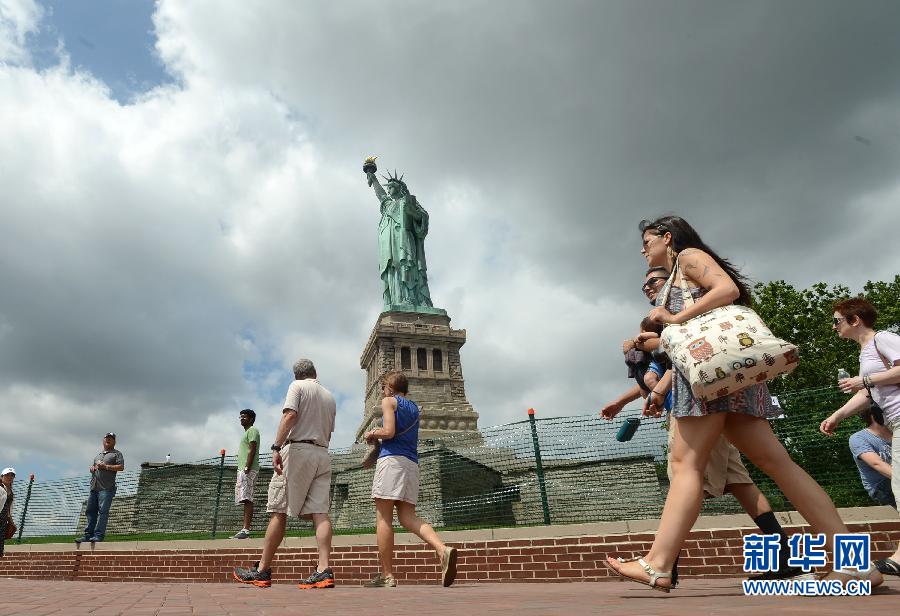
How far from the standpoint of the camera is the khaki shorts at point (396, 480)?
5.12 meters

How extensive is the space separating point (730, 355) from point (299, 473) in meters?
3.96

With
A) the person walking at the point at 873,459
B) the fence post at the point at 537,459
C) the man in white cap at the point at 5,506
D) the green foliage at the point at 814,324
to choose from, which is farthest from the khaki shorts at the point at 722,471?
the green foliage at the point at 814,324

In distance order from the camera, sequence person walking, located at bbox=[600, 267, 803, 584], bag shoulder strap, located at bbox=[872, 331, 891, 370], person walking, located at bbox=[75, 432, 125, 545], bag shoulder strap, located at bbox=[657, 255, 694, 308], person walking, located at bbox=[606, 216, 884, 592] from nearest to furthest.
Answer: person walking, located at bbox=[606, 216, 884, 592]
bag shoulder strap, located at bbox=[657, 255, 694, 308]
person walking, located at bbox=[600, 267, 803, 584]
bag shoulder strap, located at bbox=[872, 331, 891, 370]
person walking, located at bbox=[75, 432, 125, 545]

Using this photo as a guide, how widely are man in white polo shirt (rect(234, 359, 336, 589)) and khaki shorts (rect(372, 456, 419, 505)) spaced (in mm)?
604

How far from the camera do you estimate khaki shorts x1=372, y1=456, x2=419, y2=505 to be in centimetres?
512

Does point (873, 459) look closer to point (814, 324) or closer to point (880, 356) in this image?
point (880, 356)

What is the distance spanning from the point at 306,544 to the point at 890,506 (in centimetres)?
640

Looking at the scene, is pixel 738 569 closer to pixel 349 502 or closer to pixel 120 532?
pixel 349 502

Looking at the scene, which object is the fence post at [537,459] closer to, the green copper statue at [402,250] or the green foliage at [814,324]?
the green foliage at [814,324]

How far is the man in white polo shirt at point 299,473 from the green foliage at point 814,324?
2552 cm

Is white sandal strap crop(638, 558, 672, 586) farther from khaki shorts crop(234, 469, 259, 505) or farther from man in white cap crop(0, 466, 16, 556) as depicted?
man in white cap crop(0, 466, 16, 556)

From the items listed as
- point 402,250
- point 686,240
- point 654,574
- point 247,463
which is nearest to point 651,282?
point 686,240

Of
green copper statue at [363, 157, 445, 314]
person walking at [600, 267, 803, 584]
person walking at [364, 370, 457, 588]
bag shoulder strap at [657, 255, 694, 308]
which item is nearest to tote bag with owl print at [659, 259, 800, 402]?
bag shoulder strap at [657, 255, 694, 308]

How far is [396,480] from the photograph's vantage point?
517 cm
